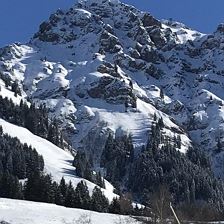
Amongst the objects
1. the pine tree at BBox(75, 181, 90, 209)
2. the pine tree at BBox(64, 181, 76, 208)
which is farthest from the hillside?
the pine tree at BBox(75, 181, 90, 209)

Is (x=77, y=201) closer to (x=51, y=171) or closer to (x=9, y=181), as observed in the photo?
(x=9, y=181)

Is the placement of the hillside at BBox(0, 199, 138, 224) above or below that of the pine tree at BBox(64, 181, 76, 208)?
below

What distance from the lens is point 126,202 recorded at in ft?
451

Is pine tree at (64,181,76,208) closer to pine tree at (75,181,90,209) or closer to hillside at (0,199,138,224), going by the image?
pine tree at (75,181,90,209)

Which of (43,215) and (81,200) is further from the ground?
(81,200)

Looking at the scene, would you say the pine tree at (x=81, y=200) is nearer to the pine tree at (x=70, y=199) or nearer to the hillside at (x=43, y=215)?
the pine tree at (x=70, y=199)

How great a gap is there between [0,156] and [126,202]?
6589 centimetres

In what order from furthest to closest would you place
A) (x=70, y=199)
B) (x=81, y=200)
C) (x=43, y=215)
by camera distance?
1. (x=81, y=200)
2. (x=70, y=199)
3. (x=43, y=215)

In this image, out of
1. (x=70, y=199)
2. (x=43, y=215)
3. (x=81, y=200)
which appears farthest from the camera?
(x=81, y=200)

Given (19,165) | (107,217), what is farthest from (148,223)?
(19,165)

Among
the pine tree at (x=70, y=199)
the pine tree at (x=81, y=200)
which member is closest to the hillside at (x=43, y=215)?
the pine tree at (x=70, y=199)

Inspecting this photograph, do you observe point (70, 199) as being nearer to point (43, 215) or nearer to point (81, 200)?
point (81, 200)

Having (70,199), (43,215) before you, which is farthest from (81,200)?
(43,215)

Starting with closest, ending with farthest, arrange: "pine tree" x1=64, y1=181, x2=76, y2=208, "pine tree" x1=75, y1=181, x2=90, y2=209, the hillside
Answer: the hillside
"pine tree" x1=64, y1=181, x2=76, y2=208
"pine tree" x1=75, y1=181, x2=90, y2=209
